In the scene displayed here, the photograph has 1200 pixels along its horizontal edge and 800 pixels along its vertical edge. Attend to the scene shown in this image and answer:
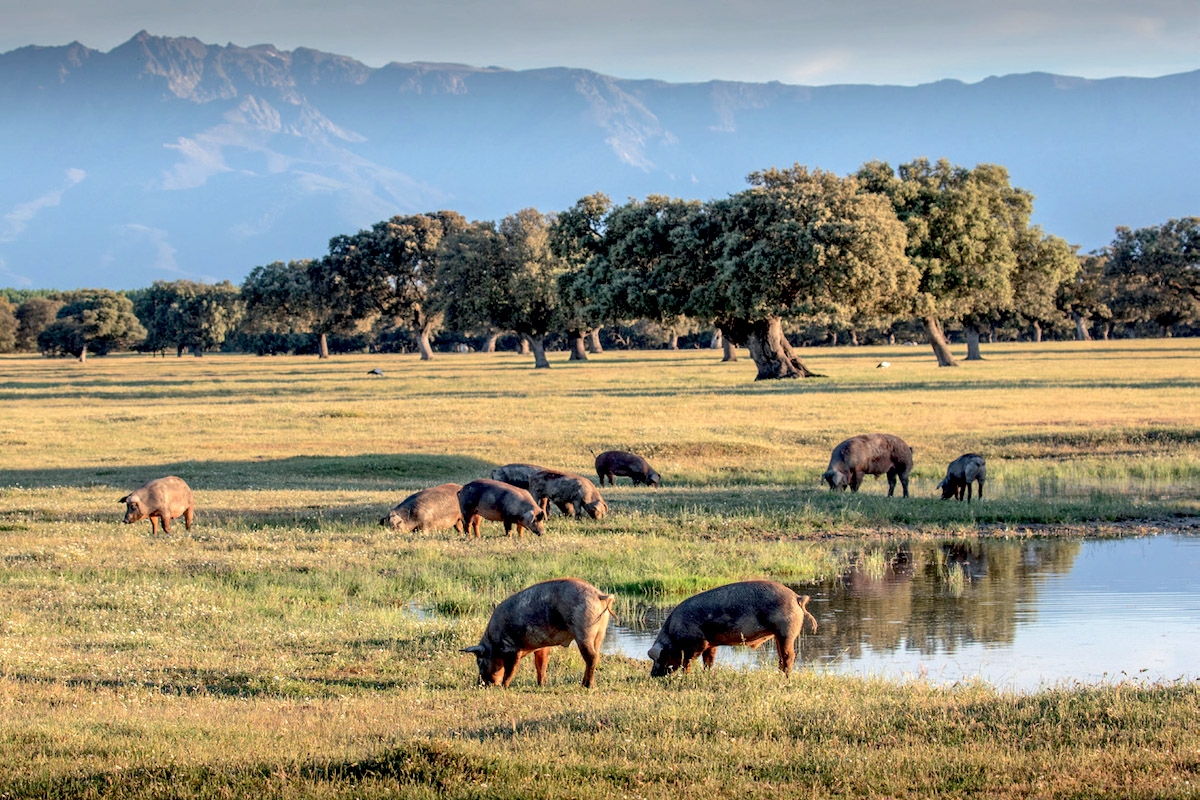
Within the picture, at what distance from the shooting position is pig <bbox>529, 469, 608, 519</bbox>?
68.2 ft

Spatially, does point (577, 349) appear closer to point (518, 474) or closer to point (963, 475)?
point (963, 475)

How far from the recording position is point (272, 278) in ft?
384

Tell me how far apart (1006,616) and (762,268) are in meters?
43.6

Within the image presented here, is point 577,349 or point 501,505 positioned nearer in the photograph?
point 501,505

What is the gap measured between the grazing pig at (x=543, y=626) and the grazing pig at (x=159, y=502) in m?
10.4

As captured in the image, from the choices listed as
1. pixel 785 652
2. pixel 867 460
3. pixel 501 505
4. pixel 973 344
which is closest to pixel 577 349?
pixel 973 344

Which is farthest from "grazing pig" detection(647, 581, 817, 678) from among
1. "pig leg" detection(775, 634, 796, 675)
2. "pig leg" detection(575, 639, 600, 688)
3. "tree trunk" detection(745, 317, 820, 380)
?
"tree trunk" detection(745, 317, 820, 380)

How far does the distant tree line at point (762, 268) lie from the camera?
58.2 metres

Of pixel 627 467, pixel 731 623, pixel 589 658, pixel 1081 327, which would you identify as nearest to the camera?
pixel 589 658

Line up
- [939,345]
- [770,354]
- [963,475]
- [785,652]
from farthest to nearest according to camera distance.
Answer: [939,345]
[770,354]
[963,475]
[785,652]

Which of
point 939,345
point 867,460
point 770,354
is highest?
point 939,345

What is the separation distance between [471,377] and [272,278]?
54.4 m

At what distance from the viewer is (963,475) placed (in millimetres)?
22875

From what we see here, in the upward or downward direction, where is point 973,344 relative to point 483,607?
upward
